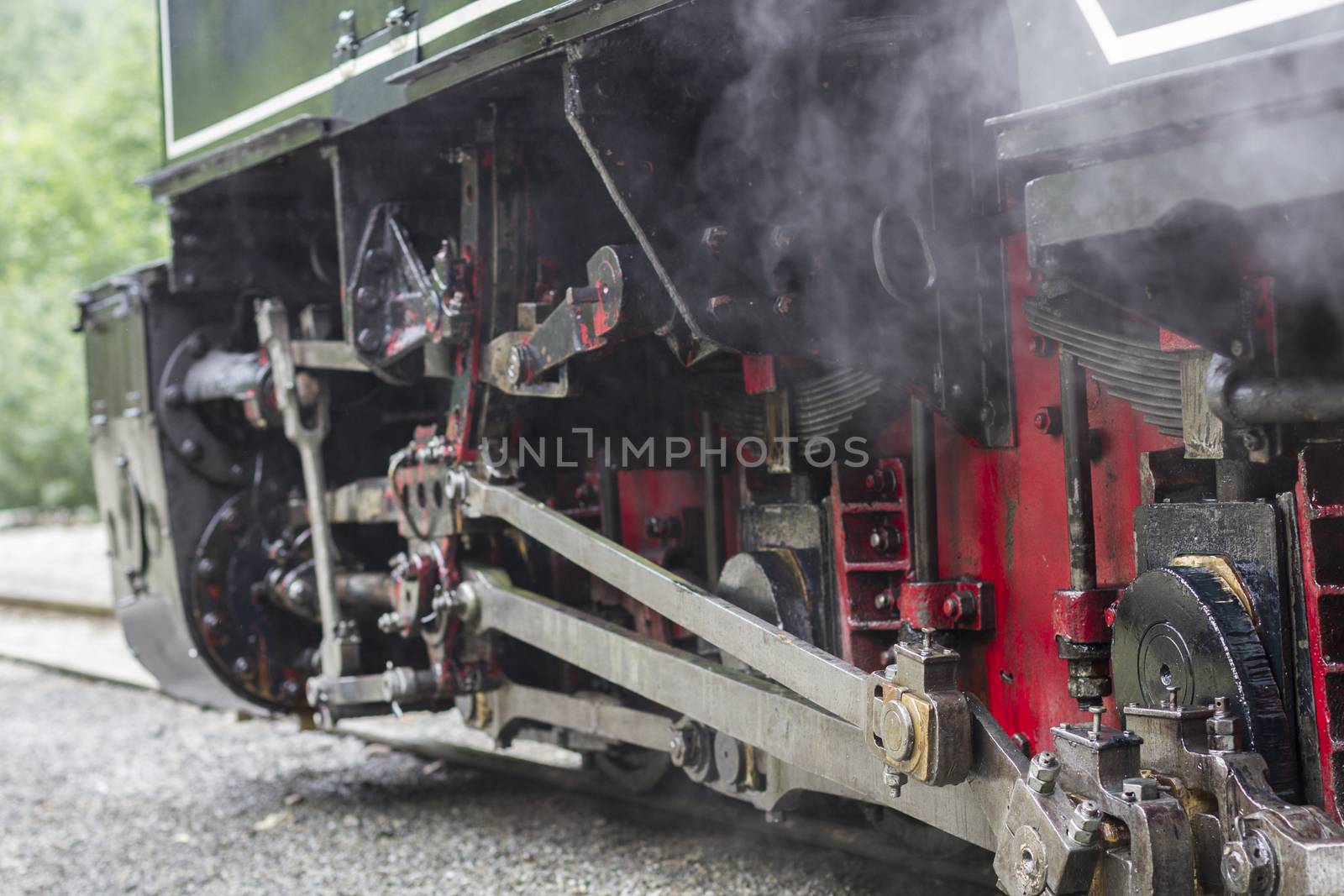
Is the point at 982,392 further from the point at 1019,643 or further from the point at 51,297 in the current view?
the point at 51,297

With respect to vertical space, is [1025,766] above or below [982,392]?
below

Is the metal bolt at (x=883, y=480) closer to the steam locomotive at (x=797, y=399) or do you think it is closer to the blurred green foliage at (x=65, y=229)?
the steam locomotive at (x=797, y=399)

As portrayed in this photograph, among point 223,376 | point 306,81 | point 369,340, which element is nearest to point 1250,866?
point 369,340

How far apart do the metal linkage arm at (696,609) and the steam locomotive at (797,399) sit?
0.04 feet

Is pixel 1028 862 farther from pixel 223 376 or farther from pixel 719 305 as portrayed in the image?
pixel 223 376

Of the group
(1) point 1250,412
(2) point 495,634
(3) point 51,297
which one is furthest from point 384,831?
(3) point 51,297

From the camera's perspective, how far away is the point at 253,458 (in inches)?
177

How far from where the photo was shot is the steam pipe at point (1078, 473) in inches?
85.7

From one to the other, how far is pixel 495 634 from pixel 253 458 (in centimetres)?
137

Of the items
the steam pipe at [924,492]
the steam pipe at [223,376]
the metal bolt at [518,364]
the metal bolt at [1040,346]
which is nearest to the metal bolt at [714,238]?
the steam pipe at [924,492]

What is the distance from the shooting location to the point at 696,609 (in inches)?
99.9

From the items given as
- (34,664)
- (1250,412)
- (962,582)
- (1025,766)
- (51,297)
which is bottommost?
(34,664)

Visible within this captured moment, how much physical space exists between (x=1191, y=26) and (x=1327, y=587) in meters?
0.77

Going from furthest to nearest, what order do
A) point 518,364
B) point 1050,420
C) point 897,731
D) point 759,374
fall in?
point 518,364, point 759,374, point 1050,420, point 897,731
